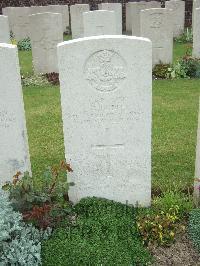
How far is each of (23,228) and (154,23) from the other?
845 centimetres

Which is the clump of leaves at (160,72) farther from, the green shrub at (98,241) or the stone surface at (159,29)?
the green shrub at (98,241)

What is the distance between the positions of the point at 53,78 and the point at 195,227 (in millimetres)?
7190

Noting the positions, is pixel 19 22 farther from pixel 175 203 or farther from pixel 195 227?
pixel 195 227

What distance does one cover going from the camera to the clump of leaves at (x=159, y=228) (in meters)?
4.28

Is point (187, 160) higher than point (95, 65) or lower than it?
lower

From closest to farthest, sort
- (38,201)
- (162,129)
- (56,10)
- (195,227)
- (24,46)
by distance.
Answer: (195,227) < (38,201) < (162,129) < (24,46) < (56,10)

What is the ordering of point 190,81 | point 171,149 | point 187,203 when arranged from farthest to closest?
point 190,81 → point 171,149 → point 187,203

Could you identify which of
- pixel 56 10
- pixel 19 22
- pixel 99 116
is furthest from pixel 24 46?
pixel 99 116

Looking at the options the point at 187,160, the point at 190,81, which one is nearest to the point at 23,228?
the point at 187,160

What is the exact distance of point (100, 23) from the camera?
11047mm

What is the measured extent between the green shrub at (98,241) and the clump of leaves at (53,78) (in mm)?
6200

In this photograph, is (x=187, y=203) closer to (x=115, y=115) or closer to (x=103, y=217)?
(x=103, y=217)

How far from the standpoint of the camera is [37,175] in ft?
18.9

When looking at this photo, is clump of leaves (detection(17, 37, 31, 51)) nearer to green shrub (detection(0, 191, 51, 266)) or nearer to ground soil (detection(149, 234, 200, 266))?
green shrub (detection(0, 191, 51, 266))
